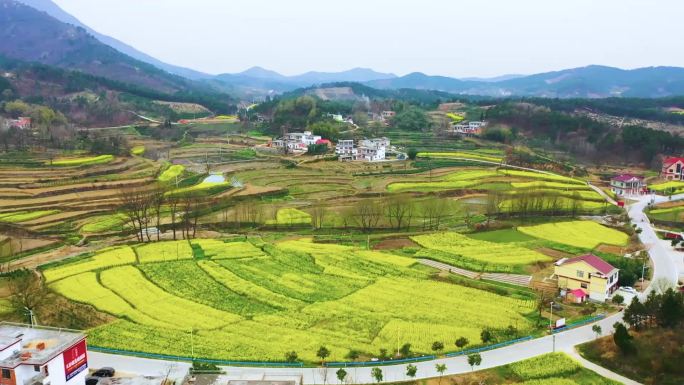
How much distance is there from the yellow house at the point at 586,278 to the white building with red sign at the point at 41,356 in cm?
2096

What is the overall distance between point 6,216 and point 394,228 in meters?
29.0

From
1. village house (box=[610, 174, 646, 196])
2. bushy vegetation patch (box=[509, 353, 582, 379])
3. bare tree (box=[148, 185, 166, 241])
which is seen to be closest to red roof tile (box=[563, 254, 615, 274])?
bushy vegetation patch (box=[509, 353, 582, 379])

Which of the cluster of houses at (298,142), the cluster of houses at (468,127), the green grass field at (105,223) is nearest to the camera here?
the green grass field at (105,223)

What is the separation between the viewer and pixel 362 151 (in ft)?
229

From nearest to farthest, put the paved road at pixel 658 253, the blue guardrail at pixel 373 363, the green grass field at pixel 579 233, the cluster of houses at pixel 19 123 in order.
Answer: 1. the blue guardrail at pixel 373 363
2. the paved road at pixel 658 253
3. the green grass field at pixel 579 233
4. the cluster of houses at pixel 19 123

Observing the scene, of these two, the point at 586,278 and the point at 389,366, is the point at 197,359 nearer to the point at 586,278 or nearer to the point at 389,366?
the point at 389,366

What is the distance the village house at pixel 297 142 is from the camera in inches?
3041

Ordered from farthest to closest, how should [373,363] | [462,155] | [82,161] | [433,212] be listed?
1. [462,155]
2. [82,161]
3. [433,212]
4. [373,363]

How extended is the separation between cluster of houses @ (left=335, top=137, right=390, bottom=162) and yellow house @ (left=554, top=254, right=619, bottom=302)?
4310 centimetres

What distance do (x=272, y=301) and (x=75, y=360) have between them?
30.6 feet

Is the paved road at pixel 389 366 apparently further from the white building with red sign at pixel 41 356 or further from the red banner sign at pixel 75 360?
the white building with red sign at pixel 41 356

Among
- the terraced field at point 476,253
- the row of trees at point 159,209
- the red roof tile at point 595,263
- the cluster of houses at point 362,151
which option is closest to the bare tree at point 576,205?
the terraced field at point 476,253

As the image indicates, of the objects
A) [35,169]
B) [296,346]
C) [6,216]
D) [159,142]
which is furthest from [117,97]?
[296,346]


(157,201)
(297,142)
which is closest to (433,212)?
(157,201)
